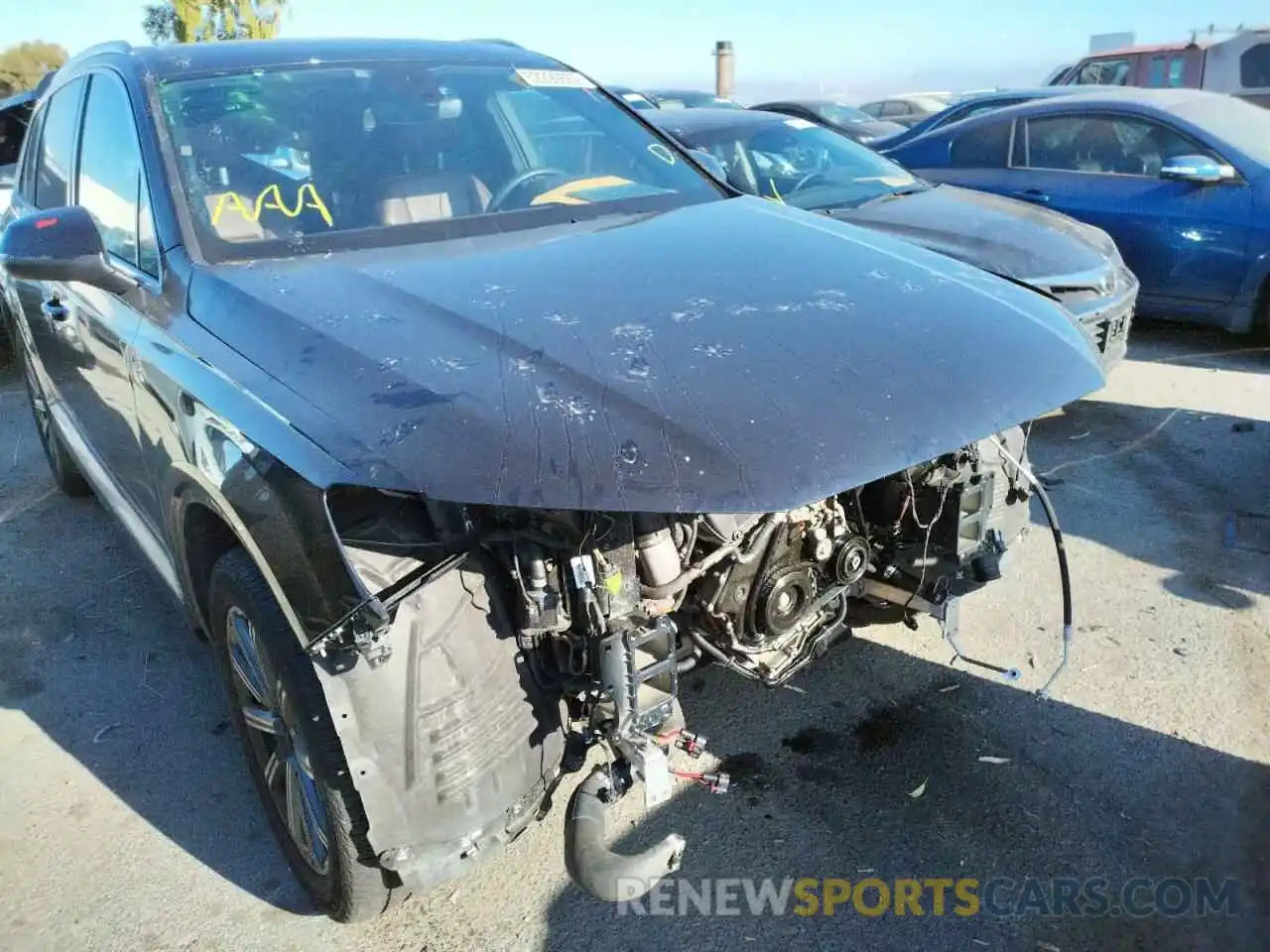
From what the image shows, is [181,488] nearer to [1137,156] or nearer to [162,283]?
[162,283]

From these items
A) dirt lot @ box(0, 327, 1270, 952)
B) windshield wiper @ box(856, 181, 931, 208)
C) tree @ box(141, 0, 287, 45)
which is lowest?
dirt lot @ box(0, 327, 1270, 952)

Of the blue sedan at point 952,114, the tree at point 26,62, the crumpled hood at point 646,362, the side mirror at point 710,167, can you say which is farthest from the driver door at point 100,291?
the tree at point 26,62

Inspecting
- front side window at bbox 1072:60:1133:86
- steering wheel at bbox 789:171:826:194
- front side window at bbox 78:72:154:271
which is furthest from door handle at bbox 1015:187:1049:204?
front side window at bbox 1072:60:1133:86

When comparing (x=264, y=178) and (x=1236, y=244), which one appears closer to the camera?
(x=264, y=178)

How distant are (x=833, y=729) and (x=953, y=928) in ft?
2.39

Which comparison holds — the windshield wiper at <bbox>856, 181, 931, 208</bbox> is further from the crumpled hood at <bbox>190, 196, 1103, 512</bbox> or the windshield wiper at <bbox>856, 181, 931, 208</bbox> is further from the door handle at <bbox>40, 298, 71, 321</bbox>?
the door handle at <bbox>40, 298, 71, 321</bbox>

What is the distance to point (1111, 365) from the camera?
4.88 m

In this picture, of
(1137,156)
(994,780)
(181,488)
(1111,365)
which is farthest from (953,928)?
(1137,156)

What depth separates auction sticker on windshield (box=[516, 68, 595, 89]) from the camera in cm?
332

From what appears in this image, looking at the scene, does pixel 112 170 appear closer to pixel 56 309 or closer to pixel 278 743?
pixel 56 309

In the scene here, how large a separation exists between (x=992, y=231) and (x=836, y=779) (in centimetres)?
341

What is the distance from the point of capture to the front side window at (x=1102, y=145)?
6.23 metres

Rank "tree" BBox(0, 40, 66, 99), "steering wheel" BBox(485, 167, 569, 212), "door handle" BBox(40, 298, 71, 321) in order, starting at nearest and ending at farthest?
"steering wheel" BBox(485, 167, 569, 212) → "door handle" BBox(40, 298, 71, 321) → "tree" BBox(0, 40, 66, 99)

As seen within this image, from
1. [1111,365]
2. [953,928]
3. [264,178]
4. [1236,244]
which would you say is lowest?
[953,928]
